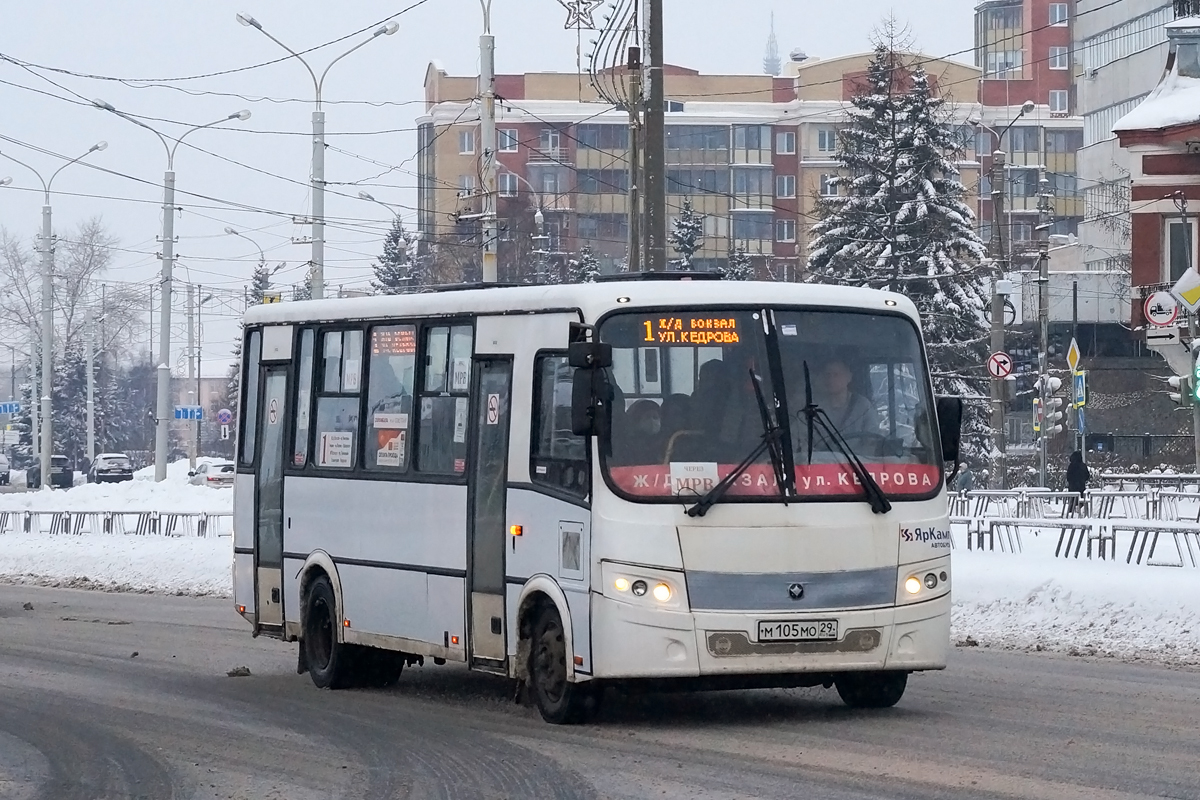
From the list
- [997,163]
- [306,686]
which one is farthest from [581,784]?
[997,163]

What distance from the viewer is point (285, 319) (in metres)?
14.7

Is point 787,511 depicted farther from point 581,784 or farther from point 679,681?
point 581,784

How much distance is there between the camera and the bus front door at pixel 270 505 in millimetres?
14586

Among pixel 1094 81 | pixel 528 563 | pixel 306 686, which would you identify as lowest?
pixel 306 686

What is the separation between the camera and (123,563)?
3036cm

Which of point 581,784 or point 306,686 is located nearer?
point 581,784

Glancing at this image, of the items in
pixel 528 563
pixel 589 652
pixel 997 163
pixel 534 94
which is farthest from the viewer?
pixel 534 94

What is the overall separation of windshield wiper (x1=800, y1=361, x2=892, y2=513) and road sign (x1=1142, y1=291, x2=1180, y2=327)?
17.4 metres

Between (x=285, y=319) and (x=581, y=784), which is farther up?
(x=285, y=319)

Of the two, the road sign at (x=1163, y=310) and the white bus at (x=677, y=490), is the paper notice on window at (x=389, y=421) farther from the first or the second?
the road sign at (x=1163, y=310)

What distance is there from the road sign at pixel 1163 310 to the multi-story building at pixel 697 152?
7982 centimetres

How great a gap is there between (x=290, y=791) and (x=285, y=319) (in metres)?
6.18

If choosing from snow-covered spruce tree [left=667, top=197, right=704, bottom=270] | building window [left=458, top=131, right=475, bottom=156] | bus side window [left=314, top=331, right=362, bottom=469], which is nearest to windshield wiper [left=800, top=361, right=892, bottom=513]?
bus side window [left=314, top=331, right=362, bottom=469]

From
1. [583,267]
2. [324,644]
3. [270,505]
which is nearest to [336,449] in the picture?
[270,505]
